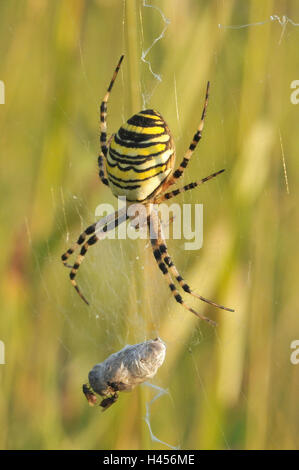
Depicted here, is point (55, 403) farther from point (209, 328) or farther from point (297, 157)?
point (297, 157)

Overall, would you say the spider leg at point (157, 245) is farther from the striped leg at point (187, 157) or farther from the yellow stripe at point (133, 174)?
the yellow stripe at point (133, 174)

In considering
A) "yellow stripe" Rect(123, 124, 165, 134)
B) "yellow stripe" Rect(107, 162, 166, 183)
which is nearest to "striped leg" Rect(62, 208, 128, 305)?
"yellow stripe" Rect(107, 162, 166, 183)

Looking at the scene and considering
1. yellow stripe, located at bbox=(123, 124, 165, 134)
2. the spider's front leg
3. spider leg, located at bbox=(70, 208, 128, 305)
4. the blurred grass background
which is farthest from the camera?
spider leg, located at bbox=(70, 208, 128, 305)

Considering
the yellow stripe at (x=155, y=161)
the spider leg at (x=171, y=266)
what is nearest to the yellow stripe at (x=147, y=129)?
the yellow stripe at (x=155, y=161)

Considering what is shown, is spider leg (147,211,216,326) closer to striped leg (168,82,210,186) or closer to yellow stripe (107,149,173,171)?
striped leg (168,82,210,186)
